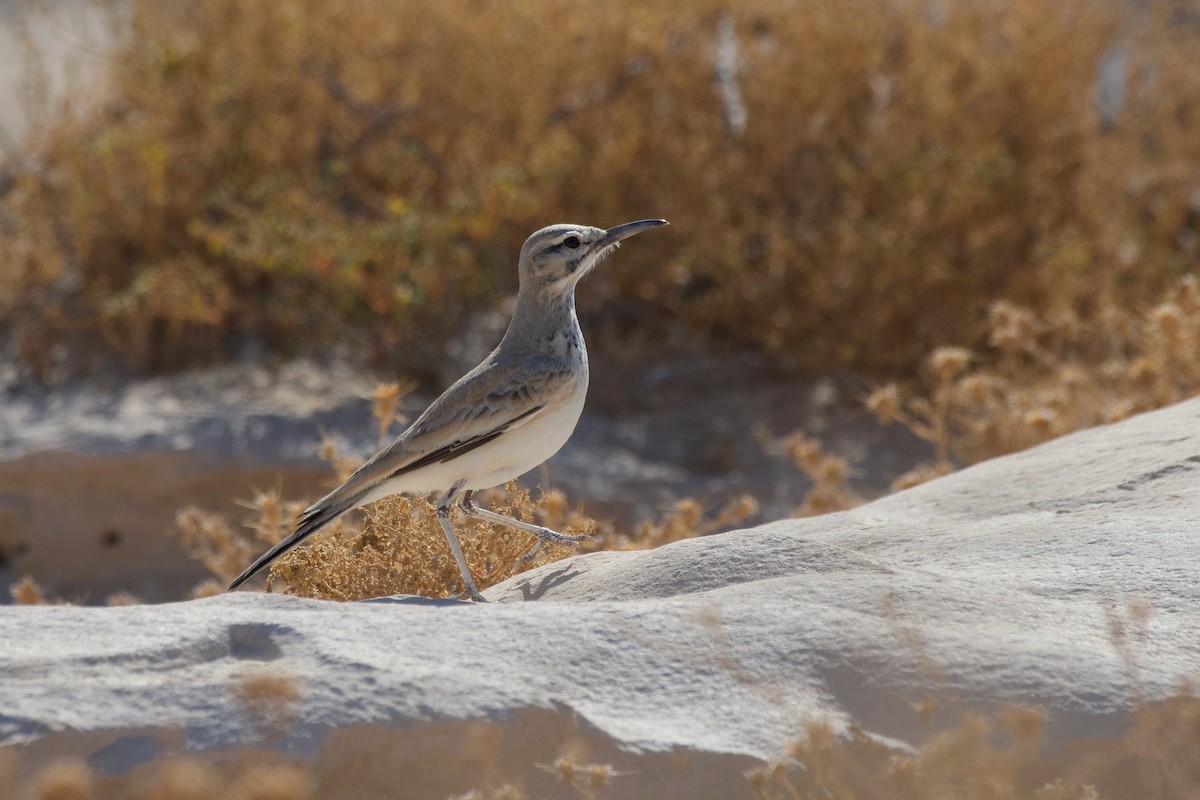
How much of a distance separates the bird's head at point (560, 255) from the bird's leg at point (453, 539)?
79 centimetres

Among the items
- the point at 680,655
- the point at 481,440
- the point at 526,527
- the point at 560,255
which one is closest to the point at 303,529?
the point at 481,440

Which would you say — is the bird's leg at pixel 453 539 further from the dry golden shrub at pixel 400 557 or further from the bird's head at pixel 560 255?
the bird's head at pixel 560 255

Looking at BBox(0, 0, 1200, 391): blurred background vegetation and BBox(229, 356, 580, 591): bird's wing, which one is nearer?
BBox(229, 356, 580, 591): bird's wing

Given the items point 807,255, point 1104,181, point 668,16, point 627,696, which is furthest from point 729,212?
point 627,696

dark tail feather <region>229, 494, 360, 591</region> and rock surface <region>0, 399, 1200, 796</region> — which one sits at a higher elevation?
dark tail feather <region>229, 494, 360, 591</region>

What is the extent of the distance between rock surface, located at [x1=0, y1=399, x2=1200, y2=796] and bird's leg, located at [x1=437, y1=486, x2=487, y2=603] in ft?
1.34

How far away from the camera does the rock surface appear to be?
2.75 meters

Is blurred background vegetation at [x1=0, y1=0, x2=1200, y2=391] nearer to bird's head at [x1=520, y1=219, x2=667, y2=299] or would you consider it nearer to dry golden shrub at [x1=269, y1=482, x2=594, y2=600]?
bird's head at [x1=520, y1=219, x2=667, y2=299]

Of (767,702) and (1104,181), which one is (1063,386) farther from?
(767,702)

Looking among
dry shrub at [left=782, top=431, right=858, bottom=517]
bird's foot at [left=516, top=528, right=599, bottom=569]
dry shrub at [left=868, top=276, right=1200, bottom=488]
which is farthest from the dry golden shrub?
dry shrub at [left=868, top=276, right=1200, bottom=488]

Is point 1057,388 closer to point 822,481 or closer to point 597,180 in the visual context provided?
point 822,481

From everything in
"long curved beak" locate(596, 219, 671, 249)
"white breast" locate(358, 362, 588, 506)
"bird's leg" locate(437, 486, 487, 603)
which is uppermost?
"long curved beak" locate(596, 219, 671, 249)

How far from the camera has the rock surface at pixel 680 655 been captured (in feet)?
9.02

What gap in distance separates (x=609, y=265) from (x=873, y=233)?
5.53 ft
